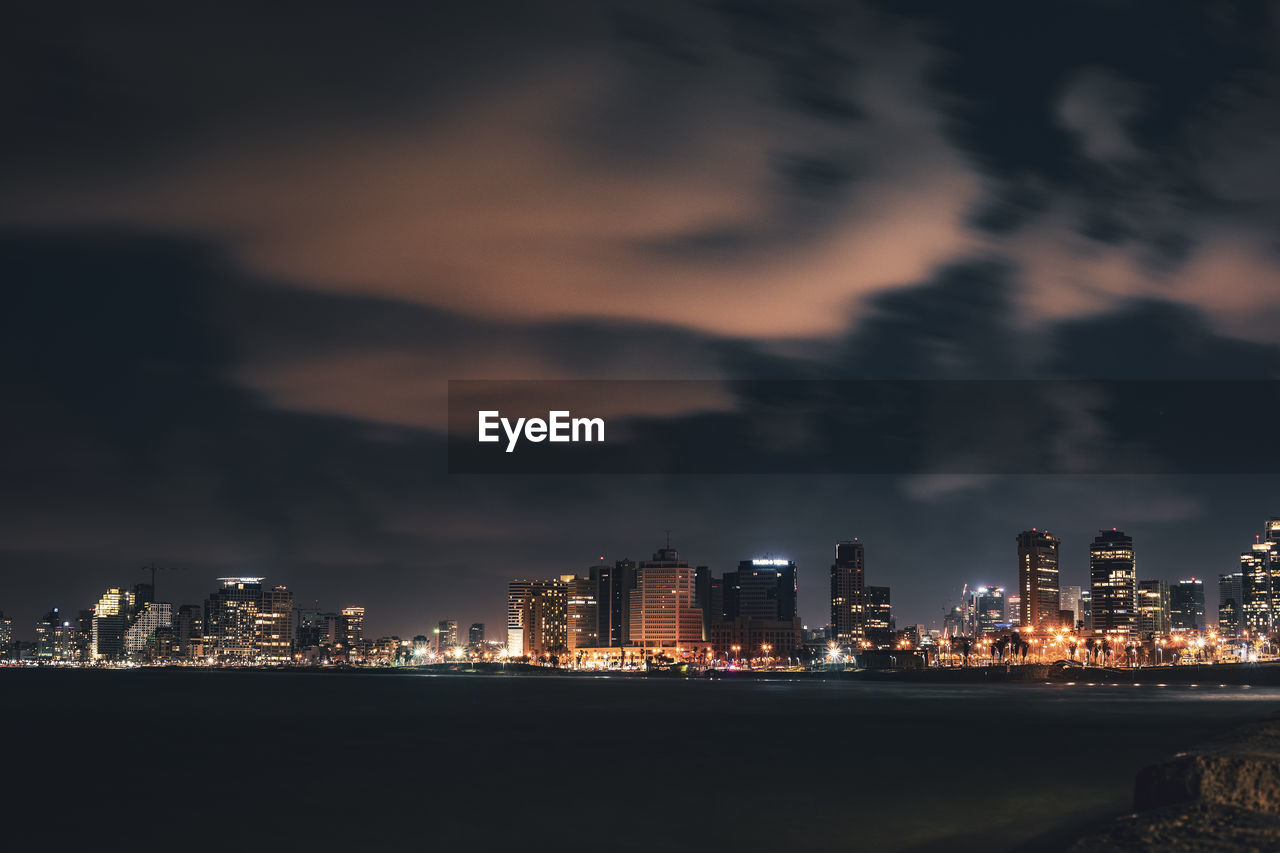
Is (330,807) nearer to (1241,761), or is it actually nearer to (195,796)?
(195,796)

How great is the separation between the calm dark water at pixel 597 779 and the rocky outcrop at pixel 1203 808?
8.13m

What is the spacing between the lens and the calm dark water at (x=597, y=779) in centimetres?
3578

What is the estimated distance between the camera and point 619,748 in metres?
70.0

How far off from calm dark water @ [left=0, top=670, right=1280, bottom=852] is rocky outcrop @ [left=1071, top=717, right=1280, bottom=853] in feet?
26.7

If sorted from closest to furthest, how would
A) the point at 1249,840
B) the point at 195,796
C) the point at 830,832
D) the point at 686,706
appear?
the point at 1249,840 < the point at 830,832 < the point at 195,796 < the point at 686,706

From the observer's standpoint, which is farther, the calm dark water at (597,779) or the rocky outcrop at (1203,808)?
the calm dark water at (597,779)

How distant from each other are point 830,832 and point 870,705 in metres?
108

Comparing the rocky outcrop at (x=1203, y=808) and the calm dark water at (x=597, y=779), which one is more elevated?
the rocky outcrop at (x=1203, y=808)

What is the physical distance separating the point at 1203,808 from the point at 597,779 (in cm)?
3459

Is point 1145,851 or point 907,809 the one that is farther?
point 907,809

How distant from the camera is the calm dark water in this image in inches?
1409

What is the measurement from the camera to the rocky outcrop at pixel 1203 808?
17734 millimetres

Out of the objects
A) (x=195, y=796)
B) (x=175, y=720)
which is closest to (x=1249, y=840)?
(x=195, y=796)

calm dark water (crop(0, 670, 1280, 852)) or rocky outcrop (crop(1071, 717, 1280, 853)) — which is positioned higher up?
rocky outcrop (crop(1071, 717, 1280, 853))
